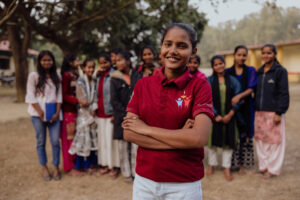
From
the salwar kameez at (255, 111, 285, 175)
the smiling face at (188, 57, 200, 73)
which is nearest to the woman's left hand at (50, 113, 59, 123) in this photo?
Result: the smiling face at (188, 57, 200, 73)

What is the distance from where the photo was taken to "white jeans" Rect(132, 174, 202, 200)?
4.74ft

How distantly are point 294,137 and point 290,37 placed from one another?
5691cm

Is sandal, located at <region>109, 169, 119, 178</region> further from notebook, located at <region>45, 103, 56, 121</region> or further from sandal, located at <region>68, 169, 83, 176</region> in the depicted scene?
notebook, located at <region>45, 103, 56, 121</region>

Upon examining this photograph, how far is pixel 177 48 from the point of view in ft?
5.01

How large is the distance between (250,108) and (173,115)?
293cm

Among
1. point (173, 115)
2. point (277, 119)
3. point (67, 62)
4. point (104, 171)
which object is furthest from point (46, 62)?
point (277, 119)

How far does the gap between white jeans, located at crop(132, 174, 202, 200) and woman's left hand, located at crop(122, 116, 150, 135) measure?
293 mm

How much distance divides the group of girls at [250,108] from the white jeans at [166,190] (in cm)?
246

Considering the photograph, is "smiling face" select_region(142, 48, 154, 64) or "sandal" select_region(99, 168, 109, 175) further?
"sandal" select_region(99, 168, 109, 175)

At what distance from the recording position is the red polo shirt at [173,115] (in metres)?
1.45

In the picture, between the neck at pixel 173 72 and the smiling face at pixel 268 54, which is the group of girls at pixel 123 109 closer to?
the smiling face at pixel 268 54

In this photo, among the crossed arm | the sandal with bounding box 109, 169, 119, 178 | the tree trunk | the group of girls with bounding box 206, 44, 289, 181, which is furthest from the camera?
the tree trunk

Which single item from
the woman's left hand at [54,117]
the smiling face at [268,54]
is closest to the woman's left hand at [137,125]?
the woman's left hand at [54,117]

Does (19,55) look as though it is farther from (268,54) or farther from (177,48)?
(177,48)
